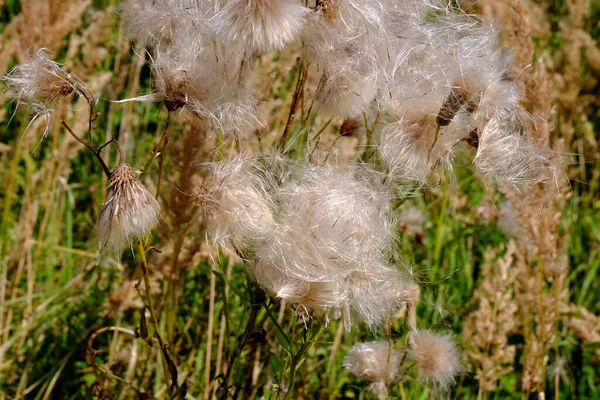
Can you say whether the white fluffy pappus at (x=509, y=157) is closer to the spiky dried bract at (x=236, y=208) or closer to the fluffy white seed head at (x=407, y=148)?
the fluffy white seed head at (x=407, y=148)

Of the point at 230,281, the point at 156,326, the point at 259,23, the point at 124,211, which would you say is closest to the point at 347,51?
the point at 259,23

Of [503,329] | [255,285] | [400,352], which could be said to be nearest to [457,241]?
[503,329]

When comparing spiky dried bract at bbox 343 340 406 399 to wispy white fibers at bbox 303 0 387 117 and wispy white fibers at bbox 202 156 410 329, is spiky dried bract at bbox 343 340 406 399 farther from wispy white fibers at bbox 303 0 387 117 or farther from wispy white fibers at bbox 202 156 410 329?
wispy white fibers at bbox 303 0 387 117

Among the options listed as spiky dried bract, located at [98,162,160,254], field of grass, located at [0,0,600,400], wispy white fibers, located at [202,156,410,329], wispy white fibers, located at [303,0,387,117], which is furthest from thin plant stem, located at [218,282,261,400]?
wispy white fibers, located at [303,0,387,117]

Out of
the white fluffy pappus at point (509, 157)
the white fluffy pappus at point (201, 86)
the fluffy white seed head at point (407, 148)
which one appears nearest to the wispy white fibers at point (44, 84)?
the white fluffy pappus at point (201, 86)

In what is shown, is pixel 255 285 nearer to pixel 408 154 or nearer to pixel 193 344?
pixel 408 154

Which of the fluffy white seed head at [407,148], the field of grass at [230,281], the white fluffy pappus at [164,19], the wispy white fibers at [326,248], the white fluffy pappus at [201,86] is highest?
the white fluffy pappus at [164,19]

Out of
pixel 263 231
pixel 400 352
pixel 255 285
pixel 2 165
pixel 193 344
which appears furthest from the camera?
pixel 2 165
